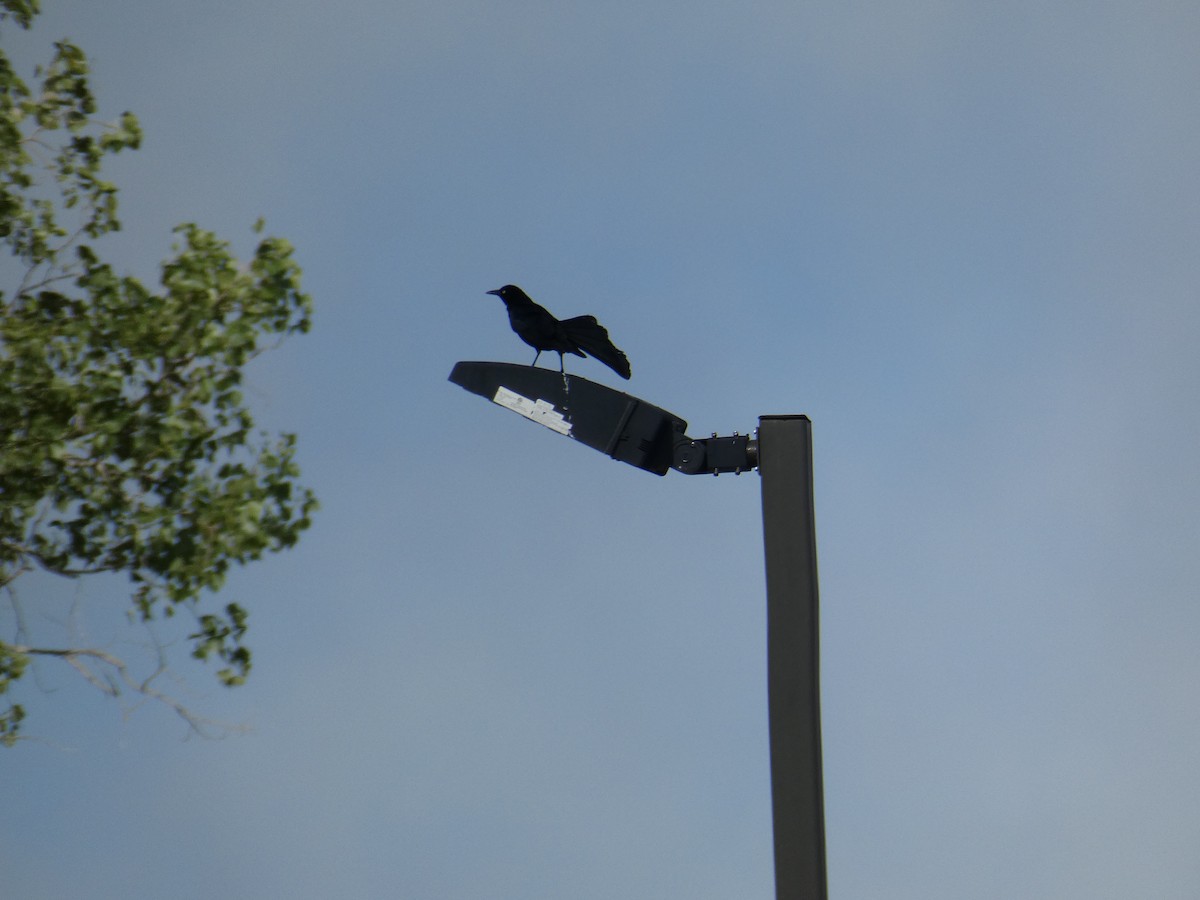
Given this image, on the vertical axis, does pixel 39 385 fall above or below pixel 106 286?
below

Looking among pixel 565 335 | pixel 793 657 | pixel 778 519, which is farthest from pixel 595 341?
pixel 793 657

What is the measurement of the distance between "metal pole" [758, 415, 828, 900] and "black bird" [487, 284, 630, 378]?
30.9 inches

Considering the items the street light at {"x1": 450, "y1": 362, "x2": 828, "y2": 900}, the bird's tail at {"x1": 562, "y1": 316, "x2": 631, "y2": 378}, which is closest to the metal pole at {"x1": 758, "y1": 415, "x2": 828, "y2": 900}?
the street light at {"x1": 450, "y1": 362, "x2": 828, "y2": 900}

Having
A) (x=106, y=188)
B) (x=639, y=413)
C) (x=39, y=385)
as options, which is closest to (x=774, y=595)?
(x=639, y=413)

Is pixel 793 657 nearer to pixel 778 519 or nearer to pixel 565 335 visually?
pixel 778 519

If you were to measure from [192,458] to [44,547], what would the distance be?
85 centimetres

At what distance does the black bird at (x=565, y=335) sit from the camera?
430 cm

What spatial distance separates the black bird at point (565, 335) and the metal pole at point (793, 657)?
2.58ft

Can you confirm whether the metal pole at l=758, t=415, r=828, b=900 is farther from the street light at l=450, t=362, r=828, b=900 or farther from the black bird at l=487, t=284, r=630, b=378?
the black bird at l=487, t=284, r=630, b=378

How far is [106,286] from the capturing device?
18.4 feet

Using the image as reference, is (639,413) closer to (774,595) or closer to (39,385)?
(774,595)

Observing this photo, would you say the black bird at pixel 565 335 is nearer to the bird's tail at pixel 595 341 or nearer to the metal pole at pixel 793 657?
the bird's tail at pixel 595 341

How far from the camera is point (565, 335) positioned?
4.33m

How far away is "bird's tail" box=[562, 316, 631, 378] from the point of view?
4293mm
